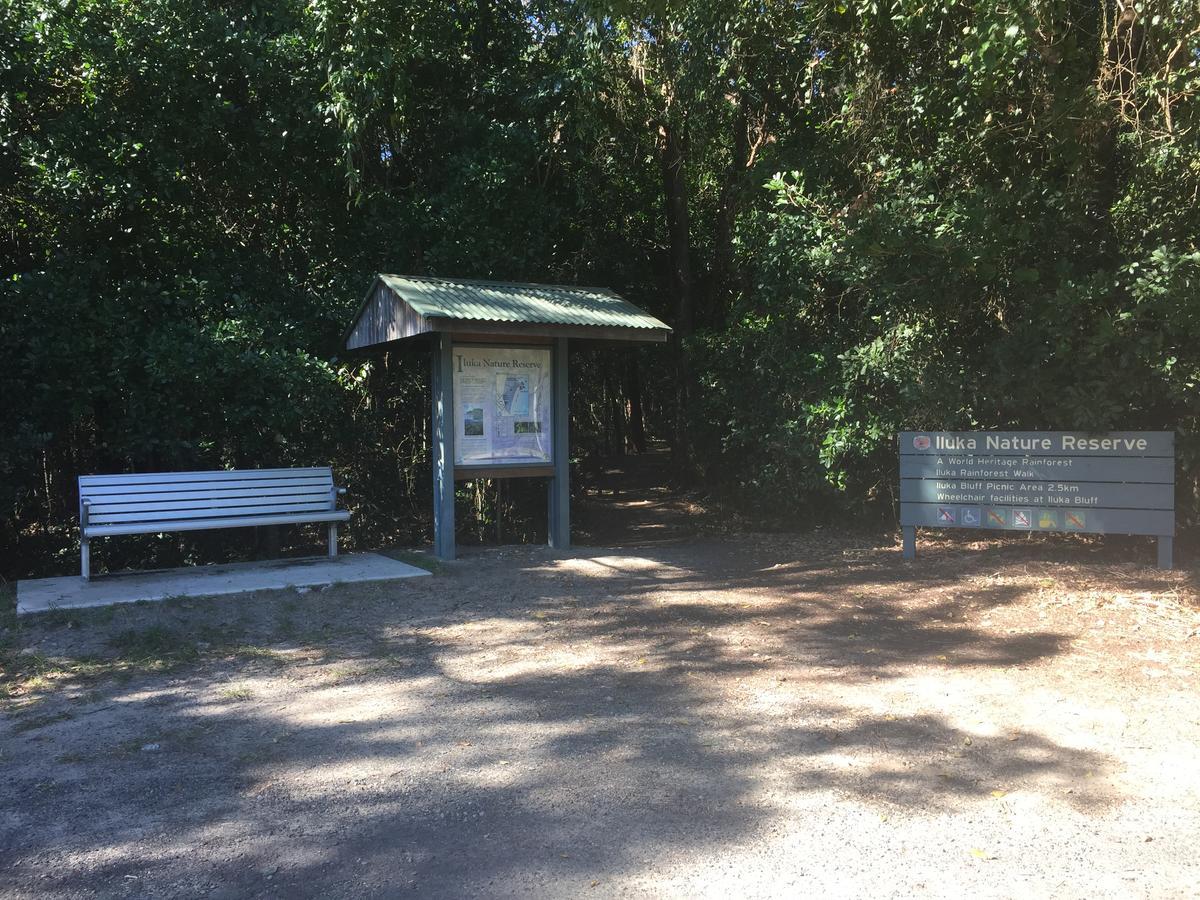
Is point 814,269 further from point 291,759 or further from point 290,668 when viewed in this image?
point 291,759

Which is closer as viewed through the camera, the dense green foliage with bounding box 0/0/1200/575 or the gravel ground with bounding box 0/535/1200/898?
the gravel ground with bounding box 0/535/1200/898

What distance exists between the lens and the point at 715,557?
33.3 feet

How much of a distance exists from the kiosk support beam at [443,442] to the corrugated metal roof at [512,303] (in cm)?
41

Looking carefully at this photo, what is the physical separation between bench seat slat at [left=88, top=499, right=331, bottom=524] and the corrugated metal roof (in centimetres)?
232

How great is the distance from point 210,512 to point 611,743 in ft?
18.6

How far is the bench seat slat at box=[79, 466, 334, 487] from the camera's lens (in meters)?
8.30

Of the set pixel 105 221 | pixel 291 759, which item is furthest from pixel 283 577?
pixel 105 221

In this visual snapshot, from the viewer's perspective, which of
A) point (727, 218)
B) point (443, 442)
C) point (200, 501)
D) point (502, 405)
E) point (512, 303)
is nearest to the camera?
point (200, 501)

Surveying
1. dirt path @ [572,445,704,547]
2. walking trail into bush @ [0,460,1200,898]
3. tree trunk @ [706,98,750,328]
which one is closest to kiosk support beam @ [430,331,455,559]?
walking trail into bush @ [0,460,1200,898]

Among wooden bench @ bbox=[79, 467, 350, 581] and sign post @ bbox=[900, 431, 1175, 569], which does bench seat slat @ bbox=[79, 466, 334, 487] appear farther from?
sign post @ bbox=[900, 431, 1175, 569]

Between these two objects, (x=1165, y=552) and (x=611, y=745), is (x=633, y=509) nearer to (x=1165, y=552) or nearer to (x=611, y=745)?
(x=1165, y=552)

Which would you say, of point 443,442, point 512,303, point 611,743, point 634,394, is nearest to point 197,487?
point 443,442

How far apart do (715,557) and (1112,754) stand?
5.94 meters

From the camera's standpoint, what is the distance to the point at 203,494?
28.8ft
